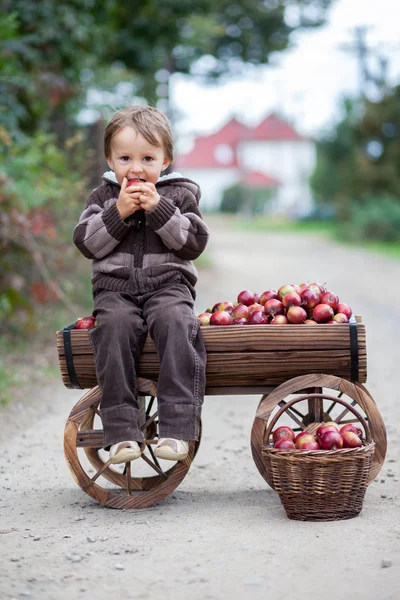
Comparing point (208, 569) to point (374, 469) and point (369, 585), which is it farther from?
point (374, 469)

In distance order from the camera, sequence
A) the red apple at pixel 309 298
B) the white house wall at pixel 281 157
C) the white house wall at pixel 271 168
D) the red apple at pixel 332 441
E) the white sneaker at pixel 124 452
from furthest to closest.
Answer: the white house wall at pixel 281 157, the white house wall at pixel 271 168, the red apple at pixel 309 298, the white sneaker at pixel 124 452, the red apple at pixel 332 441

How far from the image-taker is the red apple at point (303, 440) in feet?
14.4

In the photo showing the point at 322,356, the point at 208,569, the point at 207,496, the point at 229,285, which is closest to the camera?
the point at 208,569

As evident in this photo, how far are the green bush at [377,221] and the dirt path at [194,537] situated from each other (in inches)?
943

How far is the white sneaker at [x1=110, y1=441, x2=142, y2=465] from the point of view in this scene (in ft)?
14.6

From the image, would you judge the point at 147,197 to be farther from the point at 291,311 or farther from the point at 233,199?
the point at 233,199

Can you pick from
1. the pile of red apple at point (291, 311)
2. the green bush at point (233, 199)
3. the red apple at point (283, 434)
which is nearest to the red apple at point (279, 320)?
the pile of red apple at point (291, 311)

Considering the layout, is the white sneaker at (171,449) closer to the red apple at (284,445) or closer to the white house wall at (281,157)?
the red apple at (284,445)

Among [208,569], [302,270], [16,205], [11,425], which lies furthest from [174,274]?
[302,270]

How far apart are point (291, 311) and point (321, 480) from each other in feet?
2.90

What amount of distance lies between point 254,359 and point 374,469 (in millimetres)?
822

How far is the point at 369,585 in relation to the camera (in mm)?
3410

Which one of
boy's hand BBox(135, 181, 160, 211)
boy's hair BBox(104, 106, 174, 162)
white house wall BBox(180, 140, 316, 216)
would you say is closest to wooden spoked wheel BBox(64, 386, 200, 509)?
boy's hand BBox(135, 181, 160, 211)

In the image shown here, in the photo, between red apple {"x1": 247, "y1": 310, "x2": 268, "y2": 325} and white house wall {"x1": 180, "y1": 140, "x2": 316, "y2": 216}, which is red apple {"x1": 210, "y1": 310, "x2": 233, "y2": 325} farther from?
white house wall {"x1": 180, "y1": 140, "x2": 316, "y2": 216}
